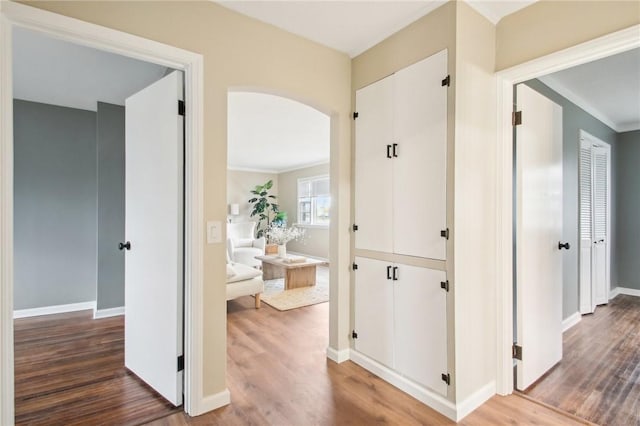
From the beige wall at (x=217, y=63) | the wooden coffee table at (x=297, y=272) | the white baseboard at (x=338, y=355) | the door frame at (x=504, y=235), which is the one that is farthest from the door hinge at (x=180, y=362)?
the wooden coffee table at (x=297, y=272)

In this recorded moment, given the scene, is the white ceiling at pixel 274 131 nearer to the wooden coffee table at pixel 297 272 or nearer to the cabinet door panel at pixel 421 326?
the wooden coffee table at pixel 297 272

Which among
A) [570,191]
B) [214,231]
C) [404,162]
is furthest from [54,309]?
[570,191]

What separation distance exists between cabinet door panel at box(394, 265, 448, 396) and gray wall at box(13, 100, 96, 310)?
12.7 feet

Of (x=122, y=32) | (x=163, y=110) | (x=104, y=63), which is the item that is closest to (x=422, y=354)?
(x=163, y=110)

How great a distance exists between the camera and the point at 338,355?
2584 millimetres

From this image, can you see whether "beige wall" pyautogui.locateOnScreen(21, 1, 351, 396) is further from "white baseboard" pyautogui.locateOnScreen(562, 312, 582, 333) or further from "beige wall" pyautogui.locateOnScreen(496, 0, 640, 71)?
"white baseboard" pyautogui.locateOnScreen(562, 312, 582, 333)

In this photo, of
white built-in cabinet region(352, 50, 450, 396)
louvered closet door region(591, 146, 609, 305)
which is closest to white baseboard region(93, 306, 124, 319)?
white built-in cabinet region(352, 50, 450, 396)

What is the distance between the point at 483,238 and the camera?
2.07 metres

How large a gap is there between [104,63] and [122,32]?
1.31 metres

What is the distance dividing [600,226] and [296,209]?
651 cm

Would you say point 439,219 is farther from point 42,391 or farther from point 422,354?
point 42,391

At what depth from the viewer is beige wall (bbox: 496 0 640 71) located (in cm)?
162

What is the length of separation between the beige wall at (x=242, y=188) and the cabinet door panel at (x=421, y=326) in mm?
7408

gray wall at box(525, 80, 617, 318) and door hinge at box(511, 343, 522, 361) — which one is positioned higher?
gray wall at box(525, 80, 617, 318)
